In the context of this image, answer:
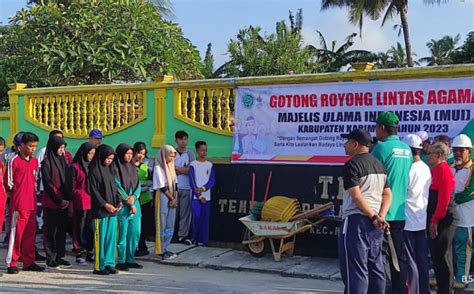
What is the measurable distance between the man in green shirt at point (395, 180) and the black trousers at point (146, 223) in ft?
14.1

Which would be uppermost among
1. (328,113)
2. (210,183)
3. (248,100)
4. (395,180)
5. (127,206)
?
(248,100)

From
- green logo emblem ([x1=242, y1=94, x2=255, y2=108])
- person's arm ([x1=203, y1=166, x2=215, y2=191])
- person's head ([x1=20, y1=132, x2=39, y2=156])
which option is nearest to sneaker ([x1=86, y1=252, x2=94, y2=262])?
person's head ([x1=20, y1=132, x2=39, y2=156])

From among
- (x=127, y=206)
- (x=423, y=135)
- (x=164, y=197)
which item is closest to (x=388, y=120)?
(x=423, y=135)

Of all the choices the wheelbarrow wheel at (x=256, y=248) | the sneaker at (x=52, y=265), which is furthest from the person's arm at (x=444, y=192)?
the sneaker at (x=52, y=265)

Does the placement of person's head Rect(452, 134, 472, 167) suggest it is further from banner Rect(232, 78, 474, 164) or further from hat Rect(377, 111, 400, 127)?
banner Rect(232, 78, 474, 164)

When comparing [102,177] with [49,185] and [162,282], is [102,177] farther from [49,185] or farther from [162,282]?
[162,282]

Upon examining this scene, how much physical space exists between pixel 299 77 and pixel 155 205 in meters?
2.67

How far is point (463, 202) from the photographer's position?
681 centimetres

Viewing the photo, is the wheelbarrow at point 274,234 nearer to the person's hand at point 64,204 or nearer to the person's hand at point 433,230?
the person's hand at point 433,230

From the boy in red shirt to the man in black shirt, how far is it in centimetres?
436

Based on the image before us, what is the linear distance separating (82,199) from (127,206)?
0.71 metres

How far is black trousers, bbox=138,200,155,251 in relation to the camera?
376 inches

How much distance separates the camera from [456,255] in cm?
704

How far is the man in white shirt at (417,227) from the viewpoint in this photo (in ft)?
20.6
